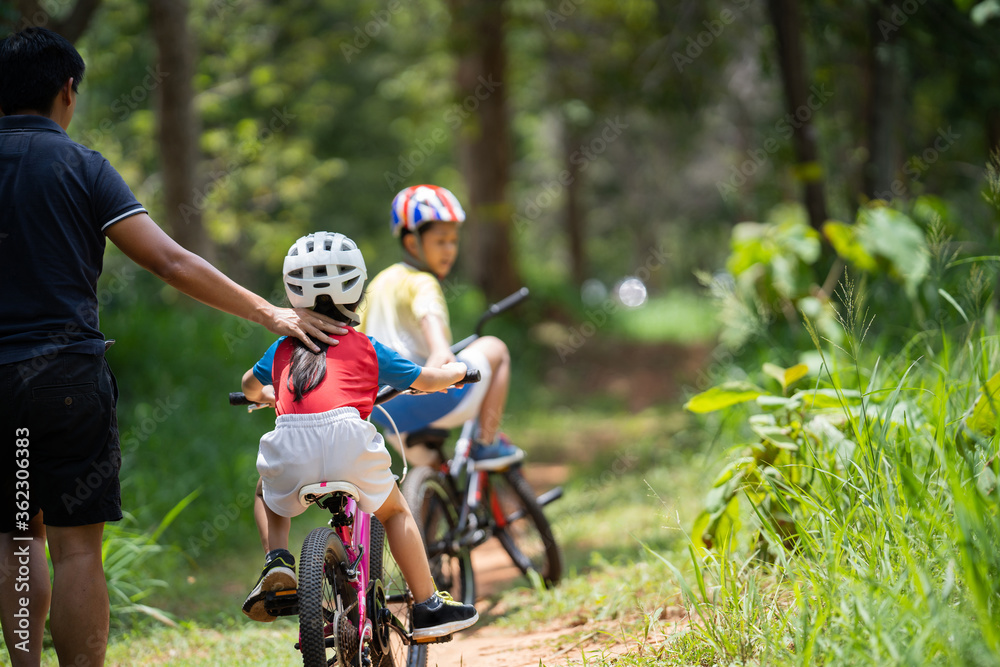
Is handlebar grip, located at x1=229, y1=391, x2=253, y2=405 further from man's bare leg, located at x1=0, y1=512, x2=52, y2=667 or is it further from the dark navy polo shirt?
man's bare leg, located at x1=0, y1=512, x2=52, y2=667

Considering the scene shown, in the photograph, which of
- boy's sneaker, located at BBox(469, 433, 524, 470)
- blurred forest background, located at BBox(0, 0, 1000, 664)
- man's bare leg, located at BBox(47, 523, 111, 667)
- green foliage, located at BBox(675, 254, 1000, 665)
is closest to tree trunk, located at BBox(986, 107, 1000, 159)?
blurred forest background, located at BBox(0, 0, 1000, 664)

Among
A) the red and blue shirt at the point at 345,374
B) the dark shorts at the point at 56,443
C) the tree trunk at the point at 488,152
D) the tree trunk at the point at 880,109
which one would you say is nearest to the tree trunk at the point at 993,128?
the tree trunk at the point at 880,109

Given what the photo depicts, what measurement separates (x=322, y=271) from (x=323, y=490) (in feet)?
2.20

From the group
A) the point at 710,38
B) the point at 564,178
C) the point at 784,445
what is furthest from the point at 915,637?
the point at 564,178

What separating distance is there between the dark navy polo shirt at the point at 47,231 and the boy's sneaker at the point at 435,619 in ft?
4.28

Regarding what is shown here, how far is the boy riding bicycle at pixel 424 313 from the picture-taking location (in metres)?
3.73

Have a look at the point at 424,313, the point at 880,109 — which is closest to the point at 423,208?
the point at 424,313

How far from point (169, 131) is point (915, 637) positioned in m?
8.66

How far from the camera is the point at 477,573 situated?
4.96 metres

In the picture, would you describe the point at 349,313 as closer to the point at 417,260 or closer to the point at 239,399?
the point at 239,399

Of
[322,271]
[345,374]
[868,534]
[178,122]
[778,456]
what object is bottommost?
[868,534]

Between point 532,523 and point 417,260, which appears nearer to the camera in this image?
point 417,260

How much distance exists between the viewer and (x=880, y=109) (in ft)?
24.7

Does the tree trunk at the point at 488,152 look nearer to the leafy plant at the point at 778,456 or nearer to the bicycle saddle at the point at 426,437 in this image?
the bicycle saddle at the point at 426,437
